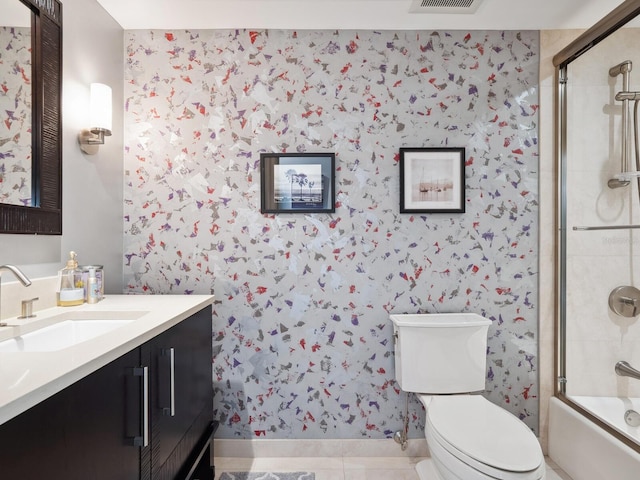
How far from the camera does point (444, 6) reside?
1.92 meters

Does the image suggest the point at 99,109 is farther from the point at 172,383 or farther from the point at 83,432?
the point at 83,432

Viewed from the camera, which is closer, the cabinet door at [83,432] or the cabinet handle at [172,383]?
the cabinet door at [83,432]

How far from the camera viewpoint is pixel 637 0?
1.63 meters

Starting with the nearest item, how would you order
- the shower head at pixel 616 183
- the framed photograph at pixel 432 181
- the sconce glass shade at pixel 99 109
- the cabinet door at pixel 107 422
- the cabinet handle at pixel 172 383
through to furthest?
the cabinet door at pixel 107 422 → the cabinet handle at pixel 172 383 → the sconce glass shade at pixel 99 109 → the shower head at pixel 616 183 → the framed photograph at pixel 432 181

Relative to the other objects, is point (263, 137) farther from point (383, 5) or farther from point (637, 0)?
point (637, 0)

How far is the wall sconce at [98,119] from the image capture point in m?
1.78

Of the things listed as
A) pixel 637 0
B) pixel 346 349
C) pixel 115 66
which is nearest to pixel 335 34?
pixel 115 66

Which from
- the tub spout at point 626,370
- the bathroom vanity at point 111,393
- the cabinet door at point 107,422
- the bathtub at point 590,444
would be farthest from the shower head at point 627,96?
the cabinet door at point 107,422

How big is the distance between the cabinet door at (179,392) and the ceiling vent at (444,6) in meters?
1.75

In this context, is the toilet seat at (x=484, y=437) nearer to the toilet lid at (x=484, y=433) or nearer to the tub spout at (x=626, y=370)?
the toilet lid at (x=484, y=433)

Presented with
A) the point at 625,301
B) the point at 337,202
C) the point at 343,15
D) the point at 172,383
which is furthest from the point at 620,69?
the point at 172,383

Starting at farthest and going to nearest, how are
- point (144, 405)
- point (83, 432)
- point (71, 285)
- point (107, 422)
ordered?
point (71, 285) → point (144, 405) → point (107, 422) → point (83, 432)

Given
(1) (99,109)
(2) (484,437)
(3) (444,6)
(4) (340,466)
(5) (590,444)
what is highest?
(3) (444,6)

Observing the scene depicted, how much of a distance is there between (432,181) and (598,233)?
33.0 inches
